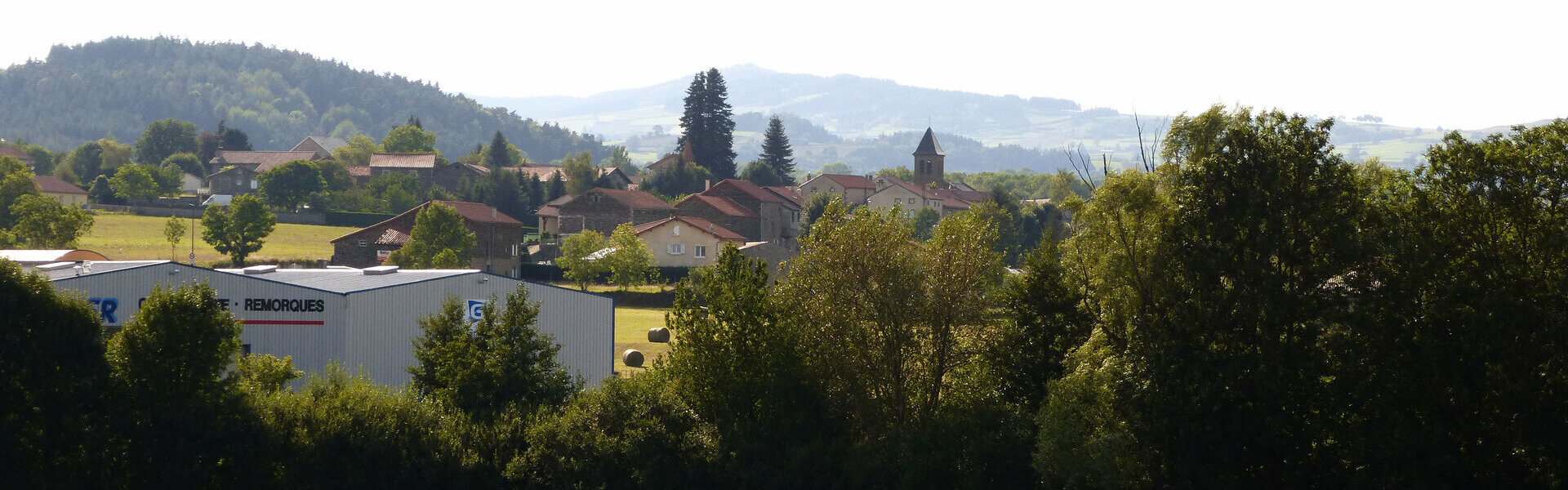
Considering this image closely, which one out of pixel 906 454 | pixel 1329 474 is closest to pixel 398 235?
pixel 906 454

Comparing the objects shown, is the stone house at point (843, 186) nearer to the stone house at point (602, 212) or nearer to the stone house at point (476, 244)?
the stone house at point (602, 212)

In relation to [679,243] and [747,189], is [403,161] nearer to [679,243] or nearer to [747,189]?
[747,189]

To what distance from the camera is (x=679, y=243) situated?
257 feet

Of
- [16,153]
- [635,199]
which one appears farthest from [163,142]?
[635,199]

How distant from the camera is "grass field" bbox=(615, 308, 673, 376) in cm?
4256

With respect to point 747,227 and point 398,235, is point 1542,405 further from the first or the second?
point 747,227

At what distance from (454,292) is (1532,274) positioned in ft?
81.4

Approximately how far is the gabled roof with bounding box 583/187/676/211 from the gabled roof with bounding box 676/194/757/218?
6.47ft

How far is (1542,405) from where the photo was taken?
755 inches

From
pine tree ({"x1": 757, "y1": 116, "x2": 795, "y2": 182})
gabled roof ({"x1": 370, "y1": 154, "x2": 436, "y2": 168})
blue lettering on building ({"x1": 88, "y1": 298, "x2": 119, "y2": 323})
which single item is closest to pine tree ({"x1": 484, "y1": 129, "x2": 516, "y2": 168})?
gabled roof ({"x1": 370, "y1": 154, "x2": 436, "y2": 168})

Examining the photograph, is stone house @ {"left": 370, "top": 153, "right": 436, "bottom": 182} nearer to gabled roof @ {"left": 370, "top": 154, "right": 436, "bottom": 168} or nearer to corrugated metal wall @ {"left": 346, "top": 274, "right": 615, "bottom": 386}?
gabled roof @ {"left": 370, "top": 154, "right": 436, "bottom": 168}

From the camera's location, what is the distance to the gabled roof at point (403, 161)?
126 m

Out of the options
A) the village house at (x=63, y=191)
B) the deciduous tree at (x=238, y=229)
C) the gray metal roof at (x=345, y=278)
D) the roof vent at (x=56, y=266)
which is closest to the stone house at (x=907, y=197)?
the deciduous tree at (x=238, y=229)

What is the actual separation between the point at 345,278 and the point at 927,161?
98339 mm
